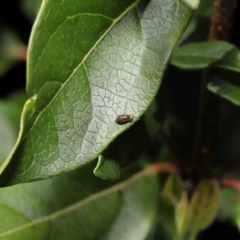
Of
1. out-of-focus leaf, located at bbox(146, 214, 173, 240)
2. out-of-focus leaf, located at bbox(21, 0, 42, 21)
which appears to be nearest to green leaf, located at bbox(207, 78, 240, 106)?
out-of-focus leaf, located at bbox(146, 214, 173, 240)

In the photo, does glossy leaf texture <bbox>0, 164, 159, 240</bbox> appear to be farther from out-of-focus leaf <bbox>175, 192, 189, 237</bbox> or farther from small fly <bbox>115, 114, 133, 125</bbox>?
small fly <bbox>115, 114, 133, 125</bbox>

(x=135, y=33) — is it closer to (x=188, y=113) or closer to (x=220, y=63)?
(x=220, y=63)

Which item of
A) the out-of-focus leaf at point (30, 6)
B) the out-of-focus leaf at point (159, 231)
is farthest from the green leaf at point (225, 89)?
the out-of-focus leaf at point (30, 6)

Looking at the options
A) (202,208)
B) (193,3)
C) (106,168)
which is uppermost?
(193,3)

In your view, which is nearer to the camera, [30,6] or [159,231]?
[159,231]

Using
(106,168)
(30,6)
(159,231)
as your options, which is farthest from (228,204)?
A: (30,6)

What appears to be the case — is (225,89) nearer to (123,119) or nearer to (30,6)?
(123,119)

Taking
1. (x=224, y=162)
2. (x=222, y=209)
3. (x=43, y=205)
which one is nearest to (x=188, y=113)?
(x=224, y=162)
